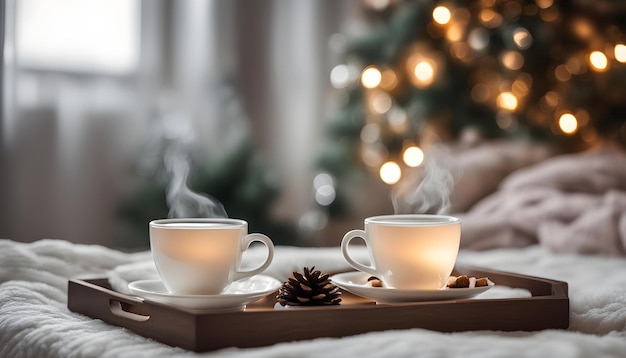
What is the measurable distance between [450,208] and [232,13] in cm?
128

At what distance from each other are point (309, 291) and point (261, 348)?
0.11m

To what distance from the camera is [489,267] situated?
4.09 feet

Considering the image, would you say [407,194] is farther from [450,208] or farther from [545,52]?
[545,52]

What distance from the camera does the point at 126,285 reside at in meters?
0.85

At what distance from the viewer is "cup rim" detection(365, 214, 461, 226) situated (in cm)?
80

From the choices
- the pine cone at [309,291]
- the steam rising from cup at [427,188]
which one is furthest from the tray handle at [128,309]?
the steam rising from cup at [427,188]

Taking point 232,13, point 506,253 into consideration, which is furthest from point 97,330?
point 232,13

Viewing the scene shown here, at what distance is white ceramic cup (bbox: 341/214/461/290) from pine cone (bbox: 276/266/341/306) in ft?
0.20

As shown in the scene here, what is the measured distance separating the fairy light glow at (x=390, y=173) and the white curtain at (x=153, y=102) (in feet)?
1.57

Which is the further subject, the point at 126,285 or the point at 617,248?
the point at 617,248

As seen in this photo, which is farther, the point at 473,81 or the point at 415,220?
the point at 473,81

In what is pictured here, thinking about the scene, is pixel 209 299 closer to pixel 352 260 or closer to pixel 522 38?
pixel 352 260

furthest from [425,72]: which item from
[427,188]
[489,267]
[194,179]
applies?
[489,267]

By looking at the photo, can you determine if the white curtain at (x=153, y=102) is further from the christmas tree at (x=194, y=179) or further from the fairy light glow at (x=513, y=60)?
the fairy light glow at (x=513, y=60)
